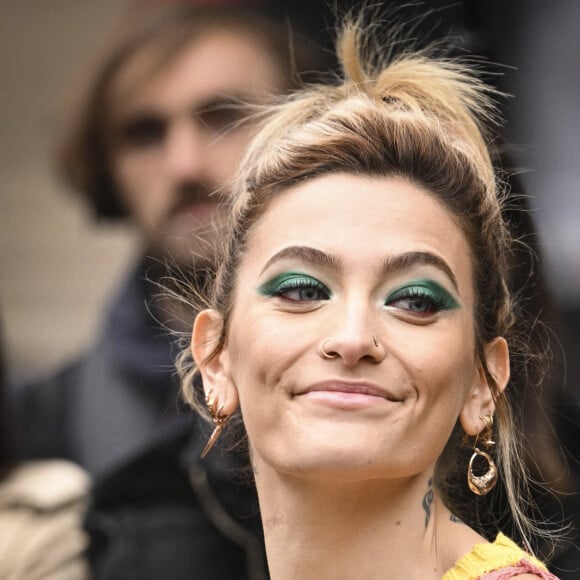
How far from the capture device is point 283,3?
12.4 ft

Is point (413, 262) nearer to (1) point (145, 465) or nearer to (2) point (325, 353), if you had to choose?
(2) point (325, 353)

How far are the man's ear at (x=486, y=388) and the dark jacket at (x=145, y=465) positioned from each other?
956 millimetres

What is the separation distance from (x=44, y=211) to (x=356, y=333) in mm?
3547

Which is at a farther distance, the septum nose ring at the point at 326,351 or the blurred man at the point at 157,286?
the blurred man at the point at 157,286

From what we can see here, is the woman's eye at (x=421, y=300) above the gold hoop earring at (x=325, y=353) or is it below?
above

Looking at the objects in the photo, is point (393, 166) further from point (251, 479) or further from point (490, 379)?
point (251, 479)

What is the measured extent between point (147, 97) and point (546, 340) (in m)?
1.94

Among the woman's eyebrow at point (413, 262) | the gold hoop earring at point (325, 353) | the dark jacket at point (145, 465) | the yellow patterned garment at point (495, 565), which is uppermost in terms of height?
the woman's eyebrow at point (413, 262)

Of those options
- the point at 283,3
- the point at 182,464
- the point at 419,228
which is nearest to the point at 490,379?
the point at 419,228

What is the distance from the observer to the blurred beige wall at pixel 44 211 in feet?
16.2

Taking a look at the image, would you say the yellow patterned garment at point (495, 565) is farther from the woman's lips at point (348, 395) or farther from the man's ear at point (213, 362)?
the man's ear at point (213, 362)

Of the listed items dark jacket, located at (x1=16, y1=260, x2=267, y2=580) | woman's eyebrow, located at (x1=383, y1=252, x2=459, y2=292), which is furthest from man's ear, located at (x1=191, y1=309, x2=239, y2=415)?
dark jacket, located at (x1=16, y1=260, x2=267, y2=580)

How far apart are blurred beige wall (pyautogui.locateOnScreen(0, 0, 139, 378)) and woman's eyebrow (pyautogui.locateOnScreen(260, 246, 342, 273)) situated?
9.17 ft

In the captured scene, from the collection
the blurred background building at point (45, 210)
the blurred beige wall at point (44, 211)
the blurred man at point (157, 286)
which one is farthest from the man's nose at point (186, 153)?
the blurred beige wall at point (44, 211)
